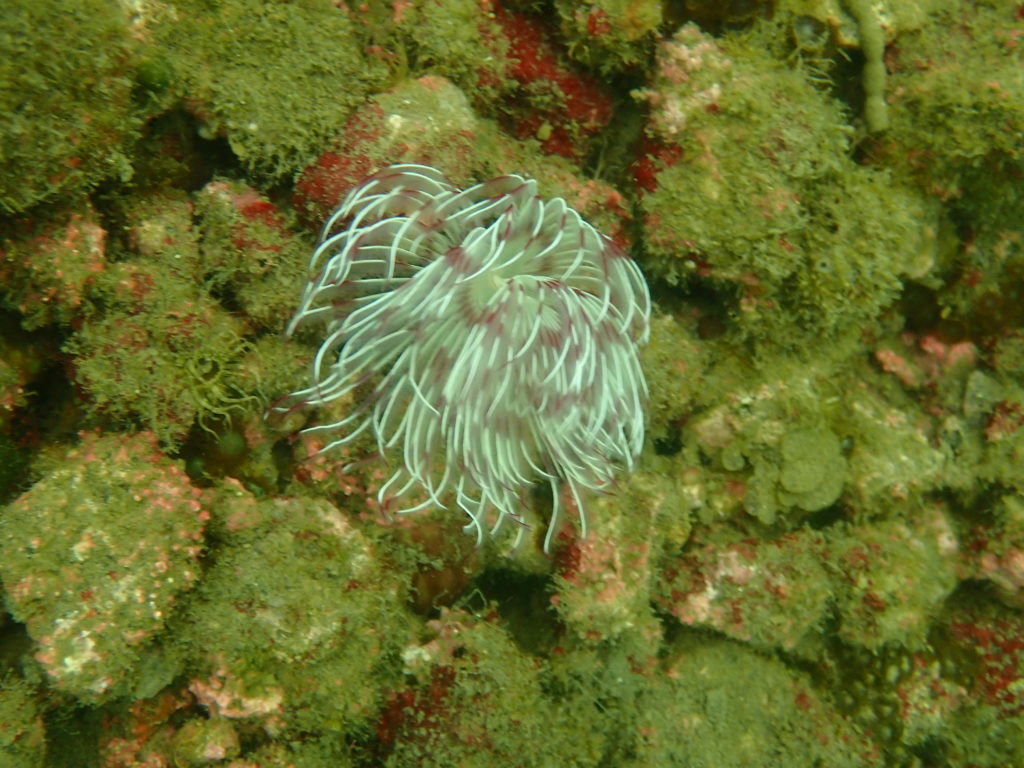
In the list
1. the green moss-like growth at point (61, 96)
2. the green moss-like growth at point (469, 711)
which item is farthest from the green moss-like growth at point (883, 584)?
the green moss-like growth at point (61, 96)

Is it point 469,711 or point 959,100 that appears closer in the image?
point 469,711

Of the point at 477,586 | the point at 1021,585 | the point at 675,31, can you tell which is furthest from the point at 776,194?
the point at 1021,585

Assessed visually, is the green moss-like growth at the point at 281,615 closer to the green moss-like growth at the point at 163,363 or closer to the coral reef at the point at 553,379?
the coral reef at the point at 553,379

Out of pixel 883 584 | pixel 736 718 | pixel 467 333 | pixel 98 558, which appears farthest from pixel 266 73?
pixel 883 584

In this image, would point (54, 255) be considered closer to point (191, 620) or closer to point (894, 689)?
point (191, 620)

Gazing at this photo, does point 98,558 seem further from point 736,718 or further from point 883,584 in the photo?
point 883,584

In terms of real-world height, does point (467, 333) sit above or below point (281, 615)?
above

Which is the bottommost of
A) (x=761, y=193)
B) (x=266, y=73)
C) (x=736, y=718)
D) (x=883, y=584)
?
(x=736, y=718)

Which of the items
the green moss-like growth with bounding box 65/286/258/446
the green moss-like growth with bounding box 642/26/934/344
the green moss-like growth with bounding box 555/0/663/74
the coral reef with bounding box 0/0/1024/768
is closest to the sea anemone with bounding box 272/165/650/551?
the coral reef with bounding box 0/0/1024/768
